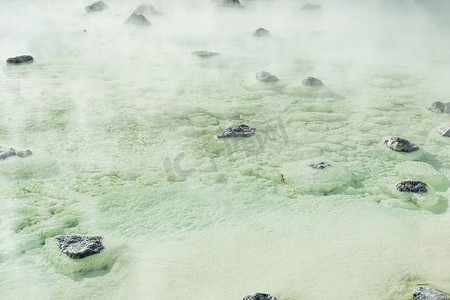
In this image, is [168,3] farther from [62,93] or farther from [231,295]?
[231,295]

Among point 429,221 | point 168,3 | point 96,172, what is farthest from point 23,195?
point 168,3

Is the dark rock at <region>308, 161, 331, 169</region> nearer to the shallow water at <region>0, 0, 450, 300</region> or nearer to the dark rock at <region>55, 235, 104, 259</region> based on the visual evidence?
the shallow water at <region>0, 0, 450, 300</region>

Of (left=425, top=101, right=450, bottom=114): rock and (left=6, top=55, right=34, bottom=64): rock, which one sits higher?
(left=6, top=55, right=34, bottom=64): rock

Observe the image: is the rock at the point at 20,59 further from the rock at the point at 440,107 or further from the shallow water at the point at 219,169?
the rock at the point at 440,107

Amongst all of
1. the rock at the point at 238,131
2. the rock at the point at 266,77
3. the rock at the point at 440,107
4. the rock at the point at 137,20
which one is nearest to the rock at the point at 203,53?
the rock at the point at 266,77

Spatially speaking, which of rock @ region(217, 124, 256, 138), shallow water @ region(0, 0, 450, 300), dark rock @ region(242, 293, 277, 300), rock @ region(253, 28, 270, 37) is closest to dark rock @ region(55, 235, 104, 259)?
shallow water @ region(0, 0, 450, 300)

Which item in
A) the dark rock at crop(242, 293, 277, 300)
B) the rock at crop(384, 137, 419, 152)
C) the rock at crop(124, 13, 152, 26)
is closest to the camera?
the dark rock at crop(242, 293, 277, 300)

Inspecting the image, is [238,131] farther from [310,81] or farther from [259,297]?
[259,297]

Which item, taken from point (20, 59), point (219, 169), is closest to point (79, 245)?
point (219, 169)
